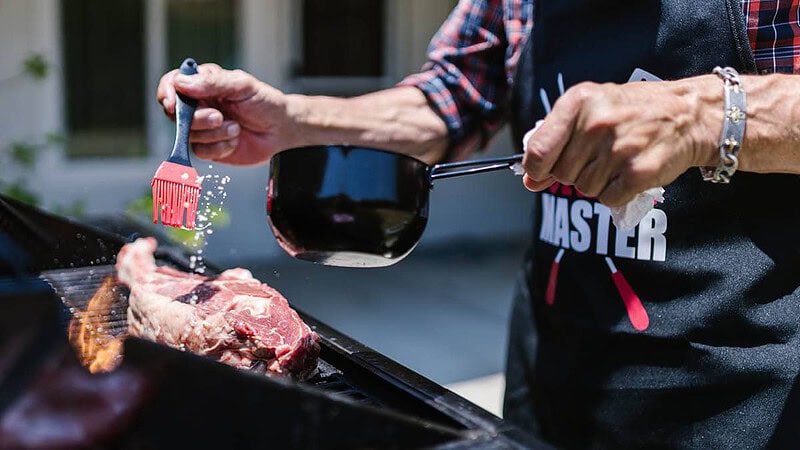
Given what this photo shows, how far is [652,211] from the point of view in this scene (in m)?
1.83

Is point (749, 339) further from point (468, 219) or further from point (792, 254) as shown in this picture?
point (468, 219)

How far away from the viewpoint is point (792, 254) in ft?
5.64

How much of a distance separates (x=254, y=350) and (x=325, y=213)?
34 cm

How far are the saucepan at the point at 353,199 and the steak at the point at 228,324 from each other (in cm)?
19

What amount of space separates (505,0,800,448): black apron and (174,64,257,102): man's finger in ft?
2.49

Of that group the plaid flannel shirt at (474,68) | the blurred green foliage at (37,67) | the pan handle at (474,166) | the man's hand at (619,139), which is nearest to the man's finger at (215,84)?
the plaid flannel shirt at (474,68)

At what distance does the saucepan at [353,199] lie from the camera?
147 cm

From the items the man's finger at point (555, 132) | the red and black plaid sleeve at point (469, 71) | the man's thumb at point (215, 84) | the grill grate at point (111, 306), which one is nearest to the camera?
the man's finger at point (555, 132)

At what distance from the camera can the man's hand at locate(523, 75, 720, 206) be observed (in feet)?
4.26

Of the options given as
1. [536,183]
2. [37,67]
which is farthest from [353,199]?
[37,67]

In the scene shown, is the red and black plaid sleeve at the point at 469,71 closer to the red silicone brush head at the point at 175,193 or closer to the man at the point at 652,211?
the man at the point at 652,211

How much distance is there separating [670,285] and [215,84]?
46.8 inches

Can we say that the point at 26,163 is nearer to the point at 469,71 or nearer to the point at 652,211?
the point at 469,71

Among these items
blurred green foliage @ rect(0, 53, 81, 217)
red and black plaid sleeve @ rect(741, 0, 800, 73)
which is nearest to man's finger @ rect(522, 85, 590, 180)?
red and black plaid sleeve @ rect(741, 0, 800, 73)
